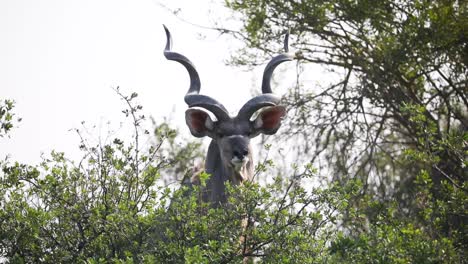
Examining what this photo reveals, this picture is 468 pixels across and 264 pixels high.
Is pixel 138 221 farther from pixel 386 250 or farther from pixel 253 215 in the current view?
pixel 386 250

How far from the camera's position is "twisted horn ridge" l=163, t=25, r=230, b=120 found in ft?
30.1

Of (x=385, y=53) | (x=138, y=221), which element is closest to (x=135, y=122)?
(x=138, y=221)

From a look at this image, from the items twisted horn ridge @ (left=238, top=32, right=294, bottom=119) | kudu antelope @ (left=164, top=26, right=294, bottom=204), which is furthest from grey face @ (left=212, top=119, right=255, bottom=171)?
twisted horn ridge @ (left=238, top=32, right=294, bottom=119)

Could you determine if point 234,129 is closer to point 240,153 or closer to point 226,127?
point 226,127

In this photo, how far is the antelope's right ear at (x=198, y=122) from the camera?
363 inches

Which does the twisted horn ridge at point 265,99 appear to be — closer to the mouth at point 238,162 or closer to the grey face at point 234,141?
the grey face at point 234,141

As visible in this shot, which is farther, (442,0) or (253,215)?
(442,0)

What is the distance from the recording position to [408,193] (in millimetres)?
15344

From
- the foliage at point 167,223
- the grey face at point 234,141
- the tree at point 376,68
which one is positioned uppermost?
the tree at point 376,68

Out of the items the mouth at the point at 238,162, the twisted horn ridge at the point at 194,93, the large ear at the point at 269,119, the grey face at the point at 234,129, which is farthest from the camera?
the large ear at the point at 269,119

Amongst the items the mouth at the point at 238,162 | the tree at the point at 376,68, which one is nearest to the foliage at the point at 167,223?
the mouth at the point at 238,162

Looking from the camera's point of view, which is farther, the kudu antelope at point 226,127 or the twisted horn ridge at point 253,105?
the twisted horn ridge at point 253,105

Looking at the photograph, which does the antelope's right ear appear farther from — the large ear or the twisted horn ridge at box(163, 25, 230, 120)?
the large ear

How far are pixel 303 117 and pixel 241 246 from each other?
25.7 feet
